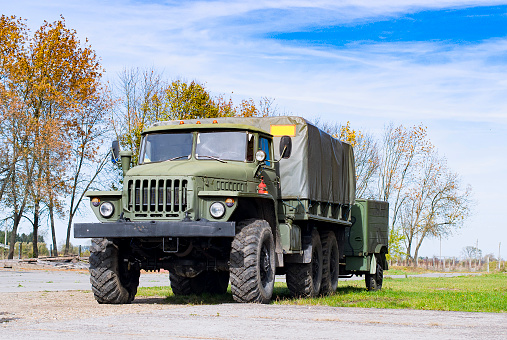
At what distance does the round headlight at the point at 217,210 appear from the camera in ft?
42.7

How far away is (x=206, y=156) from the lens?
14.4 metres

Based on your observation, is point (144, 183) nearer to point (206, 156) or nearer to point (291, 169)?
point (206, 156)

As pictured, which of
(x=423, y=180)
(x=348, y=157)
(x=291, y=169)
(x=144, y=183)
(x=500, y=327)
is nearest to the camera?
(x=500, y=327)

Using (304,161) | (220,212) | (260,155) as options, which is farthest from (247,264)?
(304,161)

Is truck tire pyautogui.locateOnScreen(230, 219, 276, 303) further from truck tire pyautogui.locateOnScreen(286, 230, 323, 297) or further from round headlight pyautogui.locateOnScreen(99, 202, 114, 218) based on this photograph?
truck tire pyautogui.locateOnScreen(286, 230, 323, 297)

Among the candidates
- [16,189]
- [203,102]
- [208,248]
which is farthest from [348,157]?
[16,189]

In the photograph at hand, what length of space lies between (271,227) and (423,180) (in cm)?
5676

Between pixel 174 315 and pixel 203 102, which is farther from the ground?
pixel 203 102

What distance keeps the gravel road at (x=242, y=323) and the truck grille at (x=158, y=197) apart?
167cm

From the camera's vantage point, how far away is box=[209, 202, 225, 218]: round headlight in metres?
13.0

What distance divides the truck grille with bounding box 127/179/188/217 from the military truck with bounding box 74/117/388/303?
2cm

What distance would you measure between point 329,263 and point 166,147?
577 centimetres

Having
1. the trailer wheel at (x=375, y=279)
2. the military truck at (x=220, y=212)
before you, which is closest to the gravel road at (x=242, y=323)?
the military truck at (x=220, y=212)

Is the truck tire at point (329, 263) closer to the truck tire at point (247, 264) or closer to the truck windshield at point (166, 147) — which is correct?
the truck tire at point (247, 264)
